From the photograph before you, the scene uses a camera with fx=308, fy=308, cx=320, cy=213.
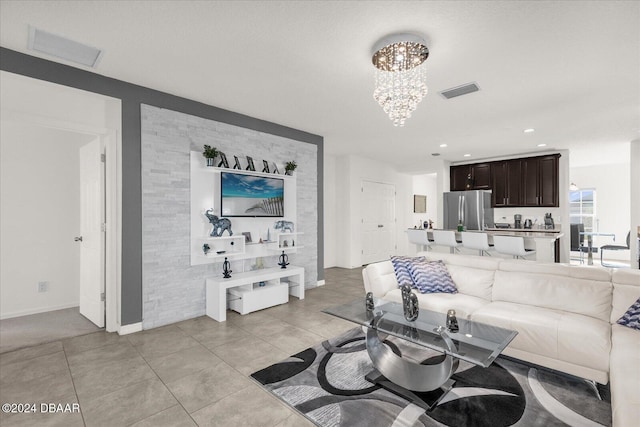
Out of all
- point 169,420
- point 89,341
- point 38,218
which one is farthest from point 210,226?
point 169,420

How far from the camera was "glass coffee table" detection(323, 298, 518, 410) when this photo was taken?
191 centimetres

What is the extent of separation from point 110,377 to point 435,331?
8.09 feet

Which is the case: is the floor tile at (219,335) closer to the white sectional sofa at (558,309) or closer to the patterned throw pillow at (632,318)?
the white sectional sofa at (558,309)

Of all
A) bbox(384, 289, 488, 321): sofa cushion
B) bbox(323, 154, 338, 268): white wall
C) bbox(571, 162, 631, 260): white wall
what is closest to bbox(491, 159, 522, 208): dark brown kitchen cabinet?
bbox(571, 162, 631, 260): white wall

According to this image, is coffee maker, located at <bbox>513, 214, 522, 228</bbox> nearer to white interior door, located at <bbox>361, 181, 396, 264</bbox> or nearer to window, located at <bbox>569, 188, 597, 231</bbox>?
window, located at <bbox>569, 188, 597, 231</bbox>

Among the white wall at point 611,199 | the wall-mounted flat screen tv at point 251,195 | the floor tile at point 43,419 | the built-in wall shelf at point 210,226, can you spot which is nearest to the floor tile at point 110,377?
the floor tile at point 43,419

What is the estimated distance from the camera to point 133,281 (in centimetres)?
327

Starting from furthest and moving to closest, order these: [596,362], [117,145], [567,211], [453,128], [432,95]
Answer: [567,211], [453,128], [432,95], [117,145], [596,362]

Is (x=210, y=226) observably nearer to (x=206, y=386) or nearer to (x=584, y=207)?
(x=206, y=386)

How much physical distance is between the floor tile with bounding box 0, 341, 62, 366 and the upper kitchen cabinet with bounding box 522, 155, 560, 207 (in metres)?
8.25

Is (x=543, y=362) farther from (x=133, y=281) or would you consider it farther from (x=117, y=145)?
(x=117, y=145)

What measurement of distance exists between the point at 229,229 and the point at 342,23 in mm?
2677

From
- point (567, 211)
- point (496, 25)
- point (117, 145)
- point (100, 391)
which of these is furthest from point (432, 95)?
point (567, 211)

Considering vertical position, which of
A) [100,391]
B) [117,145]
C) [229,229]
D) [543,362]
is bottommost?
[100,391]
